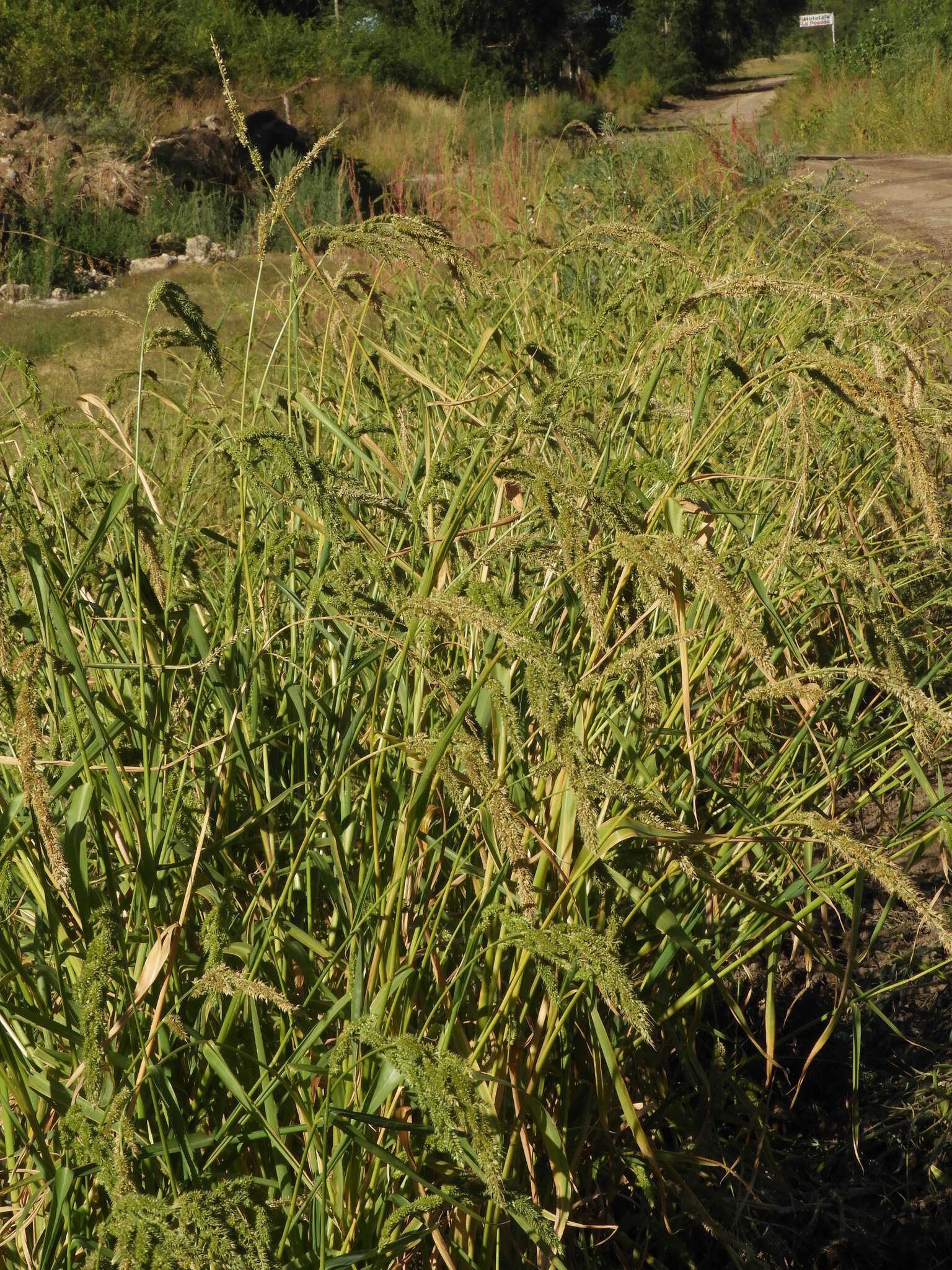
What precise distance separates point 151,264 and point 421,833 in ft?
27.3

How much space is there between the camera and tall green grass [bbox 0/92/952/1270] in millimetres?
893

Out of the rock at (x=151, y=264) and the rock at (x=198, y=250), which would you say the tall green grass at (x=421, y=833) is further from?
the rock at (x=198, y=250)

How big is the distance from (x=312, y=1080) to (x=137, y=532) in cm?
57

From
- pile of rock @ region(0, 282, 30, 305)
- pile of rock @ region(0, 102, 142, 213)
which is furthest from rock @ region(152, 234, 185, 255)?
pile of rock @ region(0, 282, 30, 305)

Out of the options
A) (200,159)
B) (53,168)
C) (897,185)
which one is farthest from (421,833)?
(897,185)

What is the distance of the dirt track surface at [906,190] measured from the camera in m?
7.50

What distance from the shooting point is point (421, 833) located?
122 cm

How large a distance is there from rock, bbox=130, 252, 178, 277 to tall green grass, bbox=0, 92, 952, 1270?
7487mm

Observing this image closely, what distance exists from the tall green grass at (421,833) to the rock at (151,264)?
7487 millimetres

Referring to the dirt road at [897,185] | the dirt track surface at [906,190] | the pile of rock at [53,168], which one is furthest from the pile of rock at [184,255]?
the dirt track surface at [906,190]

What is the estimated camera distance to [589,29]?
105 ft

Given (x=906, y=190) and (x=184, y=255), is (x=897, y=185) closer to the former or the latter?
(x=906, y=190)

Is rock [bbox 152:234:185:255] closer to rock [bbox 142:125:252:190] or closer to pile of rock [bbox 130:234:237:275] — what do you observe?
pile of rock [bbox 130:234:237:275]

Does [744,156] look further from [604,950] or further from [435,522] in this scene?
[604,950]
